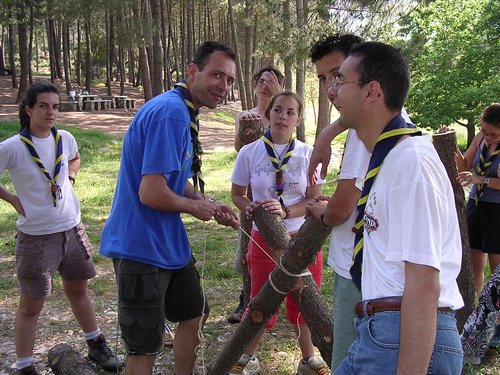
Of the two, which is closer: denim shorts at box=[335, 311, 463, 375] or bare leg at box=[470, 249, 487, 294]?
denim shorts at box=[335, 311, 463, 375]

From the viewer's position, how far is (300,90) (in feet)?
57.8

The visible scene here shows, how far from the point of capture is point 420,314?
62.2 inches

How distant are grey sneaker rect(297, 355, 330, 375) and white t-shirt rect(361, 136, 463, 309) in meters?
2.09

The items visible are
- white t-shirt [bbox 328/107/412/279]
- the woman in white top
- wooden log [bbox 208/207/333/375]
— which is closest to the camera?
white t-shirt [bbox 328/107/412/279]

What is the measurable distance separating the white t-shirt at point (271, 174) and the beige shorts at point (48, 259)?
1.38 meters

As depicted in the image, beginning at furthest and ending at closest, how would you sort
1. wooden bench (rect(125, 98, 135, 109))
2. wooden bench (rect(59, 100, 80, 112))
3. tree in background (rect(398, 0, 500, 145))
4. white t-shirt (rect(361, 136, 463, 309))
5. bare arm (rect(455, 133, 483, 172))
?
wooden bench (rect(125, 98, 135, 109)) < wooden bench (rect(59, 100, 80, 112)) < tree in background (rect(398, 0, 500, 145)) < bare arm (rect(455, 133, 483, 172)) < white t-shirt (rect(361, 136, 463, 309))

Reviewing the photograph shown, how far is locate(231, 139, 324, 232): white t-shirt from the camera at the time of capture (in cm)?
381

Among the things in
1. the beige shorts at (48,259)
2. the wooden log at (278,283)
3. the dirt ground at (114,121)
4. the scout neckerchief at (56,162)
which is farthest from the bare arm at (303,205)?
the dirt ground at (114,121)

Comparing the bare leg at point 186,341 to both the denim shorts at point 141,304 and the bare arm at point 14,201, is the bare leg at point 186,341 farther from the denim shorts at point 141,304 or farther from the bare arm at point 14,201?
the bare arm at point 14,201

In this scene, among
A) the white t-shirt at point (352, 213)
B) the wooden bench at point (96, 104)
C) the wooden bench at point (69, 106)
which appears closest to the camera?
the white t-shirt at point (352, 213)

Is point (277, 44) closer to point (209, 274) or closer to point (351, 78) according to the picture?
point (209, 274)

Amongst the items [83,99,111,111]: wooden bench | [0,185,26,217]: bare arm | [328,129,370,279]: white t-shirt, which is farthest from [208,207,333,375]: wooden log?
[83,99,111,111]: wooden bench

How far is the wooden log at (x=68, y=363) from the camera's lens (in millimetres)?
3619

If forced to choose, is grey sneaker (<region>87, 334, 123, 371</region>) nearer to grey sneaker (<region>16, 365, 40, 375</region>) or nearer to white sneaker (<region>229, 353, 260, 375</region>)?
grey sneaker (<region>16, 365, 40, 375</region>)
